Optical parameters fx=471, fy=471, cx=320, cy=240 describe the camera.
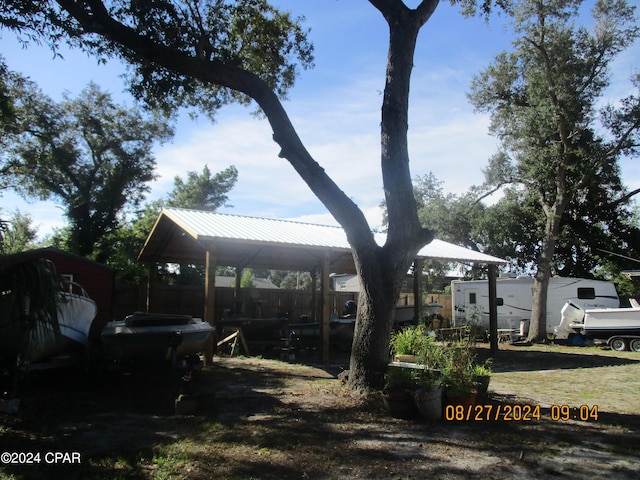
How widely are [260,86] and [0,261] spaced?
4.42 metres

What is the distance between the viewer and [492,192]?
91.5 feet

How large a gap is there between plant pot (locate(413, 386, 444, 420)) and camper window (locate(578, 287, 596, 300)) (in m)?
16.5

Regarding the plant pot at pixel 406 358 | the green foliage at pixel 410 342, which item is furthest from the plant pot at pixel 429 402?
the green foliage at pixel 410 342

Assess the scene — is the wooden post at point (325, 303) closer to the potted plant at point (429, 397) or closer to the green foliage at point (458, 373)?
the green foliage at point (458, 373)

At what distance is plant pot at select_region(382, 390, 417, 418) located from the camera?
19.4 ft

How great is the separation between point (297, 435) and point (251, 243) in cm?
585

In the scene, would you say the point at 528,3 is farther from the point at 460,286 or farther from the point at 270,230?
the point at 270,230

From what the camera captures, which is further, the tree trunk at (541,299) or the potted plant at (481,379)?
the tree trunk at (541,299)

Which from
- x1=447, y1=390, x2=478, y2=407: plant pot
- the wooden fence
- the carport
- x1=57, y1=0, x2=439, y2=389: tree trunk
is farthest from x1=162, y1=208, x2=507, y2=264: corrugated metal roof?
x1=447, y1=390, x2=478, y2=407: plant pot

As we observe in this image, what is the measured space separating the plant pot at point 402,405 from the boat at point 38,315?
3.95 meters

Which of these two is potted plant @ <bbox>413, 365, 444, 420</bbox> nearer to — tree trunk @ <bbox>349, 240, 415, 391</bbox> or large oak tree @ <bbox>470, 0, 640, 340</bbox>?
tree trunk @ <bbox>349, 240, 415, 391</bbox>

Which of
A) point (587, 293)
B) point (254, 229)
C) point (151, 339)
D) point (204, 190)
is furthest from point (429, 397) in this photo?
point (204, 190)

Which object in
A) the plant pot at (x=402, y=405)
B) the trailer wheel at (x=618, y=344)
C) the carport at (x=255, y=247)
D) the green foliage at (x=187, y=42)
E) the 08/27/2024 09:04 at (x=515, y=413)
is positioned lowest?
the trailer wheel at (x=618, y=344)

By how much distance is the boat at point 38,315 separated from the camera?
4.90 meters
